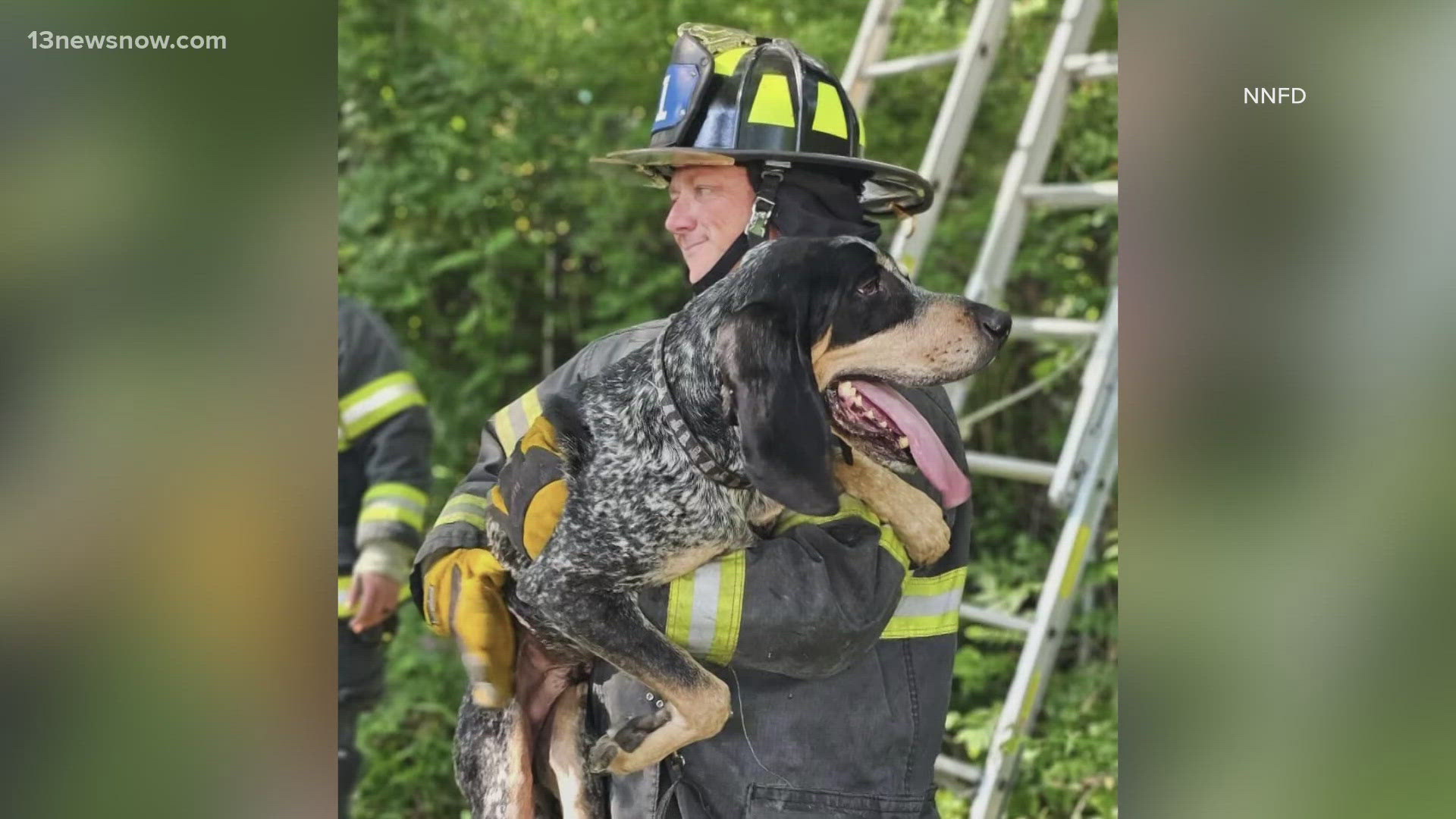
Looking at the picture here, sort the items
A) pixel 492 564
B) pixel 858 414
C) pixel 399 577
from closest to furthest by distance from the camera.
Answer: pixel 858 414, pixel 492 564, pixel 399 577

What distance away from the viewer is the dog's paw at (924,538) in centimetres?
226

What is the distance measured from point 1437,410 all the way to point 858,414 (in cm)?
83

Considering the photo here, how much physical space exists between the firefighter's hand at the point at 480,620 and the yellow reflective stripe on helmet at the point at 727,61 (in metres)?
0.99

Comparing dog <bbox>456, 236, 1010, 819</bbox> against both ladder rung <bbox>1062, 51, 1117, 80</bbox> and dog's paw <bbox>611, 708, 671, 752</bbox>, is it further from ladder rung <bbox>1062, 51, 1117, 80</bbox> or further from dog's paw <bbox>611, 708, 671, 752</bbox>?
ladder rung <bbox>1062, 51, 1117, 80</bbox>

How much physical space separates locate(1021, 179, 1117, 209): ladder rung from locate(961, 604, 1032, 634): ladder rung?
59.8 inches

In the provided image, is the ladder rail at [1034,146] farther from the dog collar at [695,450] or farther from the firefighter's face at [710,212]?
the dog collar at [695,450]

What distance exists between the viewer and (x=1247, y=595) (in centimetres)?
192

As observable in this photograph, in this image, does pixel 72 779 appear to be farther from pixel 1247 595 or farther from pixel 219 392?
pixel 1247 595

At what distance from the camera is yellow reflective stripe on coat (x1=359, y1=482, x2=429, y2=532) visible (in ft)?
14.3

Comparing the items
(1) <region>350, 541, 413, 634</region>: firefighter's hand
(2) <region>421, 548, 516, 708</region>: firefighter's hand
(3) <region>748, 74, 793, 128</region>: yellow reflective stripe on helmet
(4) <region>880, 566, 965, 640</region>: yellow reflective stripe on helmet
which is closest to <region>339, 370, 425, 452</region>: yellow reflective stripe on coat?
(1) <region>350, 541, 413, 634</region>: firefighter's hand

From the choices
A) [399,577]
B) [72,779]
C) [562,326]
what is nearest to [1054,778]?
[399,577]

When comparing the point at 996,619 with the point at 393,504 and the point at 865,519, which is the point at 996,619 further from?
the point at 865,519

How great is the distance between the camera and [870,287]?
86.0 inches

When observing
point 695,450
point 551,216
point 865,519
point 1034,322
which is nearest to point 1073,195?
point 1034,322
